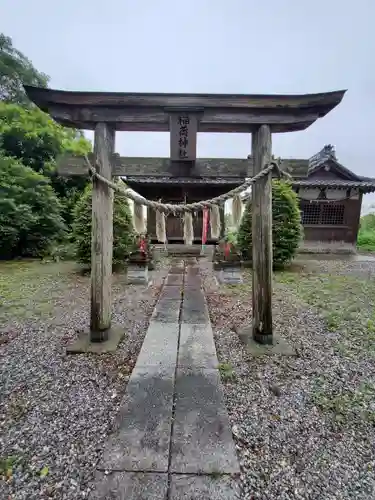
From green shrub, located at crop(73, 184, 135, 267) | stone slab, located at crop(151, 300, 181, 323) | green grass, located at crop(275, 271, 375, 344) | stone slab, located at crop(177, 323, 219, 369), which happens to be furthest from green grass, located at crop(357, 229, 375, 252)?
stone slab, located at crop(177, 323, 219, 369)

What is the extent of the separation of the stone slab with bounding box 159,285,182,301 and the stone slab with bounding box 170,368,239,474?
271 cm

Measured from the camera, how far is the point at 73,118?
3.02 metres

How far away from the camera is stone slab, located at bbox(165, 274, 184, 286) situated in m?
6.56

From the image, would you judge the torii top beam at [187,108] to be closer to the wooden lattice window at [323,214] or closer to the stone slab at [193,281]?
the stone slab at [193,281]

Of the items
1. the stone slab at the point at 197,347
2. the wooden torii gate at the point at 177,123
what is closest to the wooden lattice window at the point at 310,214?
the wooden torii gate at the point at 177,123

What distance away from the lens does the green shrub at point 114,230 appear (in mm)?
7399

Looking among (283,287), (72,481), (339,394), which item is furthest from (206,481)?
(283,287)

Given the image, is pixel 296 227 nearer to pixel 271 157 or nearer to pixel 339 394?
pixel 271 157

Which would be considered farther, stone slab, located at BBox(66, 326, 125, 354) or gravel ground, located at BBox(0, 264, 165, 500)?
stone slab, located at BBox(66, 326, 125, 354)

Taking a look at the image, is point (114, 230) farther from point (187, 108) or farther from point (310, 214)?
point (310, 214)

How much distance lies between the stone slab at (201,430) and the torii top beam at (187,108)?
9.56 ft

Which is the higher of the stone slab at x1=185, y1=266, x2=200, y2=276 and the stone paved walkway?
the stone slab at x1=185, y1=266, x2=200, y2=276

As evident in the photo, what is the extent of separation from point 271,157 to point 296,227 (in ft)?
19.7

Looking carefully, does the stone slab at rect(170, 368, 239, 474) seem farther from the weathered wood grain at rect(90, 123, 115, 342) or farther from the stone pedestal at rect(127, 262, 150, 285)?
the stone pedestal at rect(127, 262, 150, 285)
